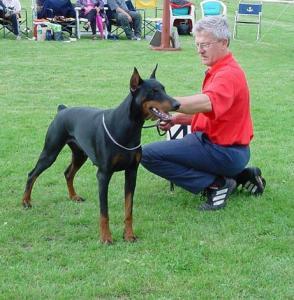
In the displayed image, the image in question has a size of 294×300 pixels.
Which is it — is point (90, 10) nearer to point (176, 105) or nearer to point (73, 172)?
point (73, 172)

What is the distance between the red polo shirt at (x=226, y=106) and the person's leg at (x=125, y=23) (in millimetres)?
12542

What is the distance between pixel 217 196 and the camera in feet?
17.2

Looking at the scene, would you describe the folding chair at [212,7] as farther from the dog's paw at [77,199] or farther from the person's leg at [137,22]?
the dog's paw at [77,199]

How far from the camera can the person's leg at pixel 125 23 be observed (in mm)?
17422

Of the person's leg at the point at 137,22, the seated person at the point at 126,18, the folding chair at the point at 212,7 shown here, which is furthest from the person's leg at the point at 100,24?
the folding chair at the point at 212,7

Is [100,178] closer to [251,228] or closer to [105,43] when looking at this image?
[251,228]

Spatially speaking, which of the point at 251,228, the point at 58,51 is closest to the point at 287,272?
the point at 251,228

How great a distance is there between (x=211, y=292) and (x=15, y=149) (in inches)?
149

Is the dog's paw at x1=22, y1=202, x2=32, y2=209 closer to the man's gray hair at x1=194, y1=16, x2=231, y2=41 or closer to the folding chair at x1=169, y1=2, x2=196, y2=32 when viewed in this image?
the man's gray hair at x1=194, y1=16, x2=231, y2=41

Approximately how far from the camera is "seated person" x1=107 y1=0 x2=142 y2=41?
17.5 meters

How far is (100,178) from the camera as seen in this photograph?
443 cm

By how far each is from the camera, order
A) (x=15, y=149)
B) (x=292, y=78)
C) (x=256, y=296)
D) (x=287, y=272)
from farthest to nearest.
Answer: (x=292, y=78)
(x=15, y=149)
(x=287, y=272)
(x=256, y=296)

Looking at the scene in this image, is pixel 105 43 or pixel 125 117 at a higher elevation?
pixel 125 117

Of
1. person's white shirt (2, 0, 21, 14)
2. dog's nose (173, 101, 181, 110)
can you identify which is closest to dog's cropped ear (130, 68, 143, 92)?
dog's nose (173, 101, 181, 110)
